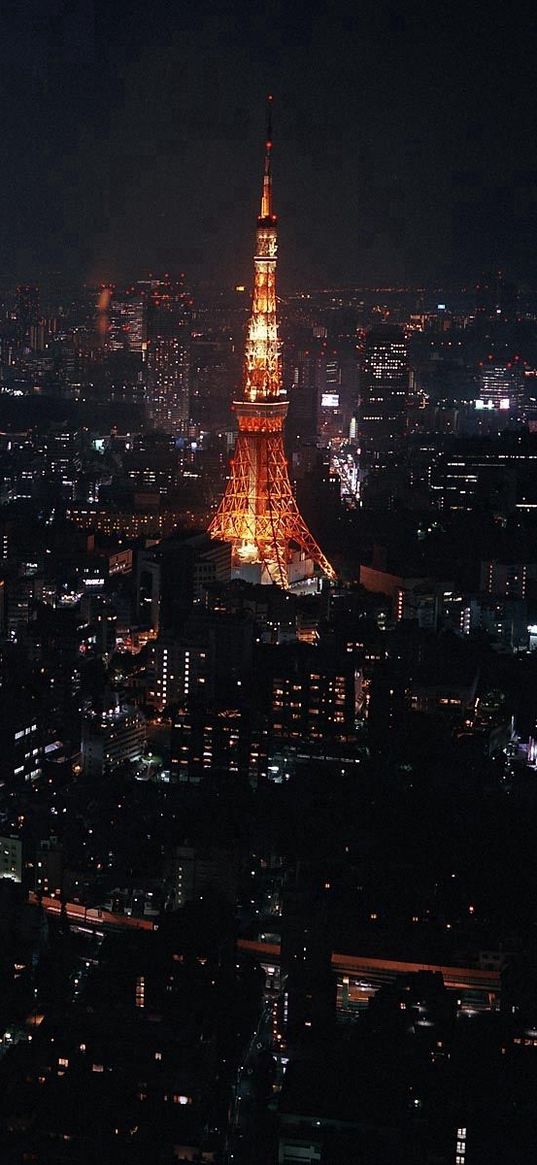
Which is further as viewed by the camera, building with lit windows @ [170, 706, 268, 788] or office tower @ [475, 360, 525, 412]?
office tower @ [475, 360, 525, 412]

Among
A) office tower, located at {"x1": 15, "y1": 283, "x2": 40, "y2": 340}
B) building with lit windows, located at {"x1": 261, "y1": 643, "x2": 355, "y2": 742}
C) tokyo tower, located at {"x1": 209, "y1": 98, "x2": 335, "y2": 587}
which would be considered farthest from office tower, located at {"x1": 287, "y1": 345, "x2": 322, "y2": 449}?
building with lit windows, located at {"x1": 261, "y1": 643, "x2": 355, "y2": 742}

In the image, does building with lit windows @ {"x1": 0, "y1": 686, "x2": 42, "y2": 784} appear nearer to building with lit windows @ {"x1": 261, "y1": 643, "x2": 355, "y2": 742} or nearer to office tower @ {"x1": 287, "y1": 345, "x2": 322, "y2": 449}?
building with lit windows @ {"x1": 261, "y1": 643, "x2": 355, "y2": 742}

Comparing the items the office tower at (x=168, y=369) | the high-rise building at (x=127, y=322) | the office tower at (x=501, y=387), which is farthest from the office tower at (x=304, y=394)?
the office tower at (x=501, y=387)

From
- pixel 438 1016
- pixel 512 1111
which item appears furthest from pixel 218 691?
pixel 512 1111

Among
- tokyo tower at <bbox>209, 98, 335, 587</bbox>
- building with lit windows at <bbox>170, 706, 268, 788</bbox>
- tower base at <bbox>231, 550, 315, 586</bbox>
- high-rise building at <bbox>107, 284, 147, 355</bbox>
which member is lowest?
building with lit windows at <bbox>170, 706, 268, 788</bbox>

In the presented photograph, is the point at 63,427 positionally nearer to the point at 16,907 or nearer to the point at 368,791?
the point at 368,791

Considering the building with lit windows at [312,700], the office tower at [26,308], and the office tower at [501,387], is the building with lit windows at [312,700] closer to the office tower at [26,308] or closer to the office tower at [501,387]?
the office tower at [26,308]
